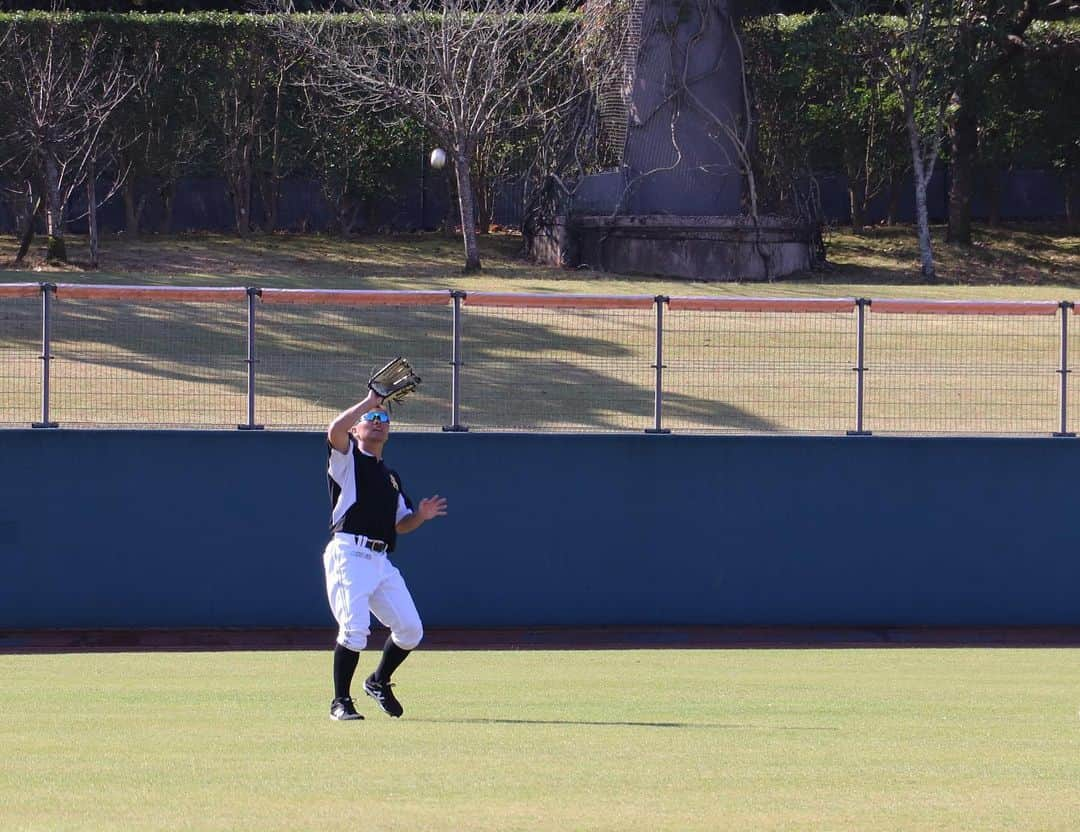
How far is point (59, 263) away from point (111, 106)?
8.51 ft

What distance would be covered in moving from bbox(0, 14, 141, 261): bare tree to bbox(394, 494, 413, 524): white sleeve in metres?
16.2

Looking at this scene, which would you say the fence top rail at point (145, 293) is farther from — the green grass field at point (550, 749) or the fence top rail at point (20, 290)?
the green grass field at point (550, 749)

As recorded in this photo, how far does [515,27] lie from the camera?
23750mm

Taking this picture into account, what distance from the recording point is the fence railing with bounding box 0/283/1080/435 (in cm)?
1293

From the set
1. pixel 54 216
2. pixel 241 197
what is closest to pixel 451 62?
pixel 241 197

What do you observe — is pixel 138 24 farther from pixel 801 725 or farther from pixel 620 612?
pixel 801 725

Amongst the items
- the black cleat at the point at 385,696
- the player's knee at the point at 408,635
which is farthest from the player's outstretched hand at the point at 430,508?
the black cleat at the point at 385,696

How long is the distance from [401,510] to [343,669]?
90cm

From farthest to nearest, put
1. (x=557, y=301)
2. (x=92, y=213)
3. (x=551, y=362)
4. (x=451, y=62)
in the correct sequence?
(x=451, y=62) < (x=92, y=213) < (x=551, y=362) < (x=557, y=301)

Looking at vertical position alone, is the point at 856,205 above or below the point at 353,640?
above

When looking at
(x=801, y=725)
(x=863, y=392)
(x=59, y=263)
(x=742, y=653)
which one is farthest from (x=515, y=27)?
(x=801, y=725)

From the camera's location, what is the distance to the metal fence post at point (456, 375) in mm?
12578

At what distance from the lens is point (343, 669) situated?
7.64 m

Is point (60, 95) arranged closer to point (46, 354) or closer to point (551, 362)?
point (46, 354)
